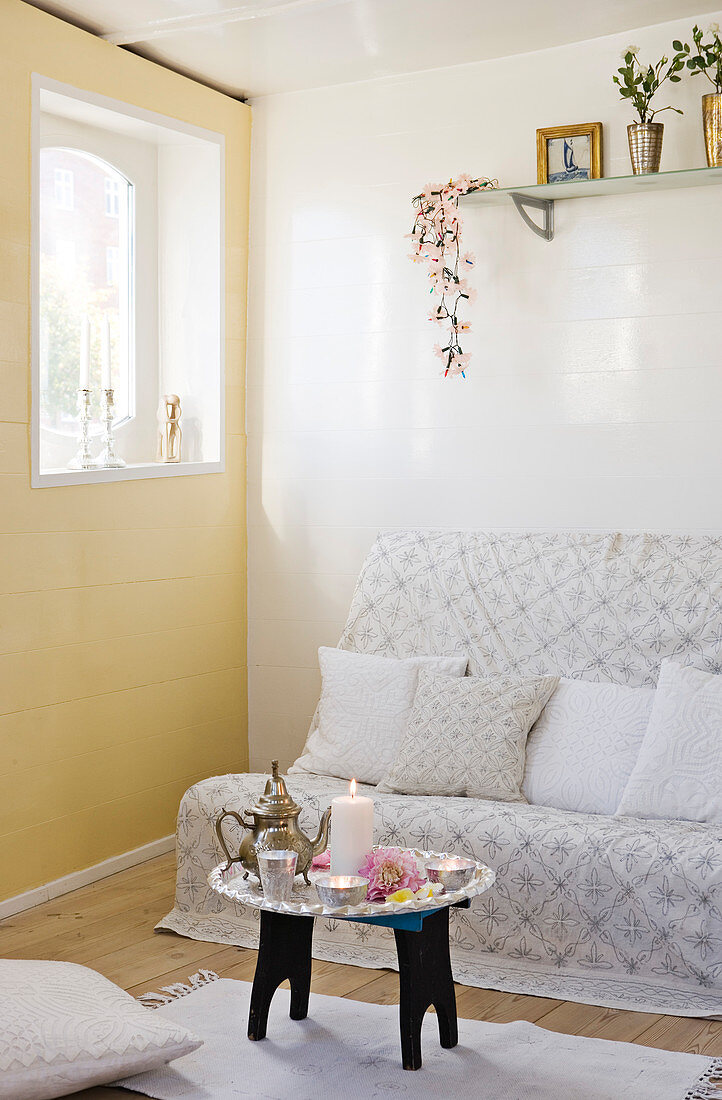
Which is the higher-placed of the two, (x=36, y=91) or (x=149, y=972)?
(x=36, y=91)

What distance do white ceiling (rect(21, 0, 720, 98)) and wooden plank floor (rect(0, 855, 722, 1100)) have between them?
2.46 metres

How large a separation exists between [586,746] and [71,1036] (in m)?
1.48

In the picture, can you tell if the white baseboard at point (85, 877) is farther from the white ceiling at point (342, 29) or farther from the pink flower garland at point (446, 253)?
the white ceiling at point (342, 29)

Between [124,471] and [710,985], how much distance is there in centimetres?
214

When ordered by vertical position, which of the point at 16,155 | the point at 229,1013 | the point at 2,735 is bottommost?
the point at 229,1013

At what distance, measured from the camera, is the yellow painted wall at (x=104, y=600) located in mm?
3221

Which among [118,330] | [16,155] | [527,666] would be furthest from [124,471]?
[527,666]

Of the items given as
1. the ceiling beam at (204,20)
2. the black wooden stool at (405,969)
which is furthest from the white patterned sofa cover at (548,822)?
the ceiling beam at (204,20)

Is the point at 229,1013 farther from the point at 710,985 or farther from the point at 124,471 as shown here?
the point at 124,471

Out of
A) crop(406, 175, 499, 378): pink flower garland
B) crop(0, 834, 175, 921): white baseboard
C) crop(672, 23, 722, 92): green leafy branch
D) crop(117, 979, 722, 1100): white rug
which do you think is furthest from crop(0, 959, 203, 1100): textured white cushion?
crop(672, 23, 722, 92): green leafy branch

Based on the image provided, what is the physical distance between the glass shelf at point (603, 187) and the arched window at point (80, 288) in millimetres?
1163

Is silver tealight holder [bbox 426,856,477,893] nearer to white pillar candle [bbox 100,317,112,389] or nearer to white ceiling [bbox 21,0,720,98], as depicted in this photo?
white pillar candle [bbox 100,317,112,389]

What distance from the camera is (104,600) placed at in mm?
3568

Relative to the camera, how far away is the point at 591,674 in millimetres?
3307
